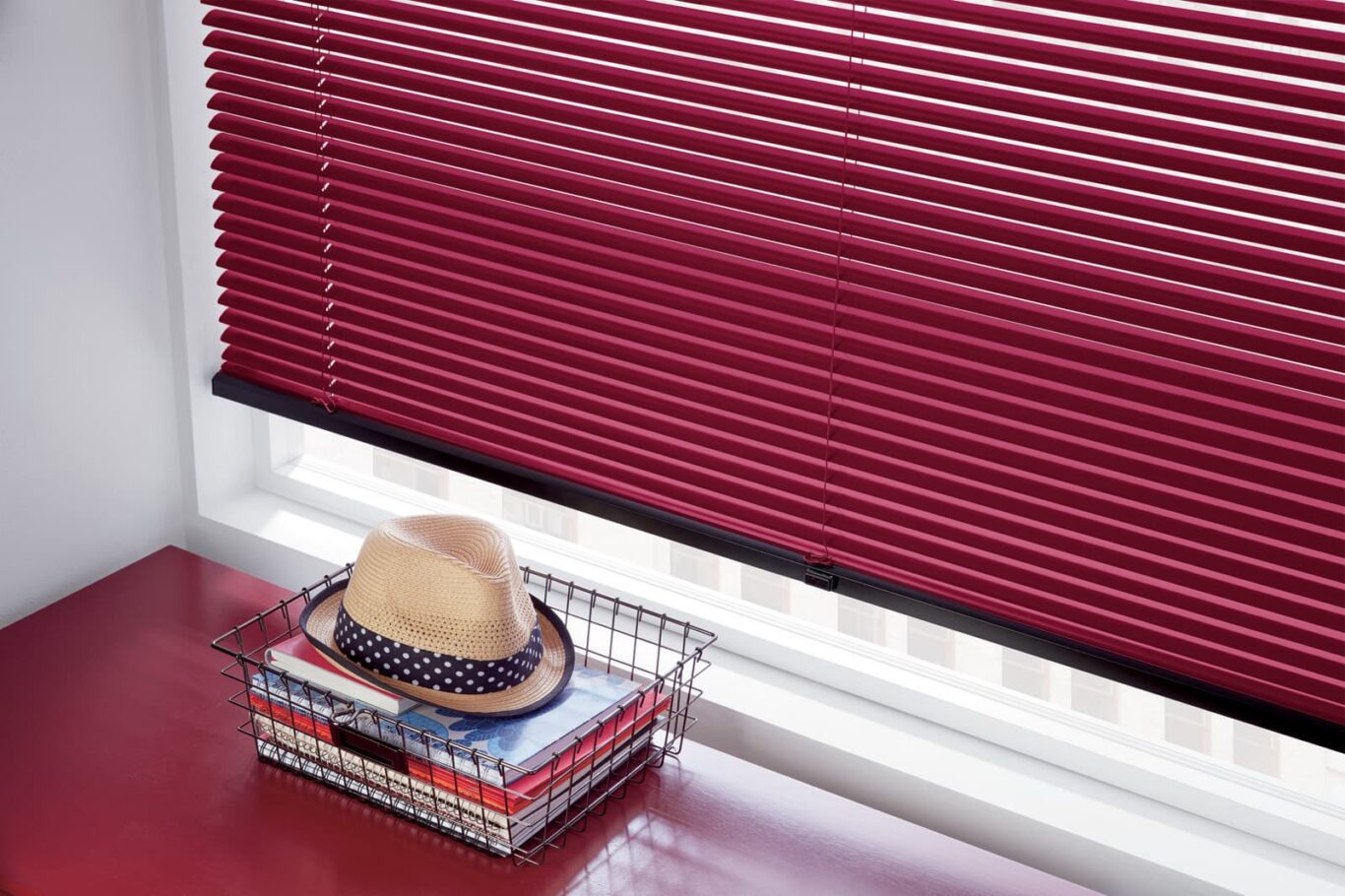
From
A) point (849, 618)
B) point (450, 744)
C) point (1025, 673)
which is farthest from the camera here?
point (849, 618)

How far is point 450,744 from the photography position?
1396mm

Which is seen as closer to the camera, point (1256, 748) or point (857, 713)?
point (1256, 748)

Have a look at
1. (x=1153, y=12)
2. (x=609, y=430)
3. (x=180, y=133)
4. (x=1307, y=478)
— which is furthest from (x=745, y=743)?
(x=180, y=133)

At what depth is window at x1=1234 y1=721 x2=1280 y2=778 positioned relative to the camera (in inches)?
60.0

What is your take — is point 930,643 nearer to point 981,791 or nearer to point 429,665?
point 981,791

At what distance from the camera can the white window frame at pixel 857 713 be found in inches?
57.8

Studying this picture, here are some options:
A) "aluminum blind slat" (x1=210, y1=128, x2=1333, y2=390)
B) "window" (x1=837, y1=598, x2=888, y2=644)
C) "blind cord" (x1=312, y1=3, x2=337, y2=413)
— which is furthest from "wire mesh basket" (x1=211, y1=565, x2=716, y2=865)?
"aluminum blind slat" (x1=210, y1=128, x2=1333, y2=390)

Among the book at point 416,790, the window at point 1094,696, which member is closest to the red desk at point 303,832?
the book at point 416,790

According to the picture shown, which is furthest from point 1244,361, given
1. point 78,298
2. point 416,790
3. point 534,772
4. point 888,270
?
point 78,298

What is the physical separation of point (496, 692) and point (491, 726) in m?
0.04

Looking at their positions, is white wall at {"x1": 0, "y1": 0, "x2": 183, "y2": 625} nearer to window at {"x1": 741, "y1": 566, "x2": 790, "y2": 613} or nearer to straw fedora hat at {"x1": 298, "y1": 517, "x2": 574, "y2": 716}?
straw fedora hat at {"x1": 298, "y1": 517, "x2": 574, "y2": 716}

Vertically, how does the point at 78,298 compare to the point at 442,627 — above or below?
above

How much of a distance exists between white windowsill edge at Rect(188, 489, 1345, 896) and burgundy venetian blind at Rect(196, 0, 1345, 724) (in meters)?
0.18

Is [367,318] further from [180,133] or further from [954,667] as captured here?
[954,667]
